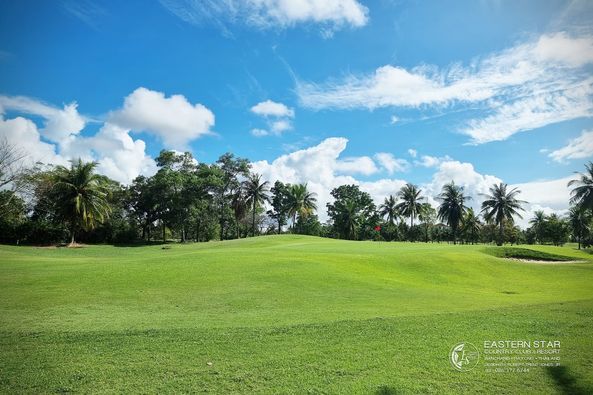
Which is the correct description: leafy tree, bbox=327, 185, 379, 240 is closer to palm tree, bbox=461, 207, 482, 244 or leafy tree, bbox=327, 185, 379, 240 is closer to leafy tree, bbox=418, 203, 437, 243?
leafy tree, bbox=418, 203, 437, 243

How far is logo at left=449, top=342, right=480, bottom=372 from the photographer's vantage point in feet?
24.4

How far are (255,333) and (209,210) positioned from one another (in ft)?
199

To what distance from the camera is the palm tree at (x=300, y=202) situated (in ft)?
263

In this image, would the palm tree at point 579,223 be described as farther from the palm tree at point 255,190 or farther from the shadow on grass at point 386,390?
the shadow on grass at point 386,390

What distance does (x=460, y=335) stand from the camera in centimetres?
913

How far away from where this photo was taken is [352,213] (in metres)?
84.0

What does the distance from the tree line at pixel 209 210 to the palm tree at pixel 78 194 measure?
0.13 metres

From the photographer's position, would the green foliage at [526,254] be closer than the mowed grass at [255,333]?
No

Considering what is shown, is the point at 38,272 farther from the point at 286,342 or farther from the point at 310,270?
the point at 286,342

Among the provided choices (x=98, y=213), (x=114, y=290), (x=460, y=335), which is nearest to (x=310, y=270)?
(x=114, y=290)

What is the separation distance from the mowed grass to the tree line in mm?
34777

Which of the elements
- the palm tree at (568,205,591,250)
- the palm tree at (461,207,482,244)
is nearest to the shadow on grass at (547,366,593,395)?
the palm tree at (461,207,482,244)

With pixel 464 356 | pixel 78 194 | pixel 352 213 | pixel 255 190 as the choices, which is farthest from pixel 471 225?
pixel 464 356

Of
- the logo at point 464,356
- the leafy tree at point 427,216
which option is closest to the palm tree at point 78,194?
the logo at point 464,356
